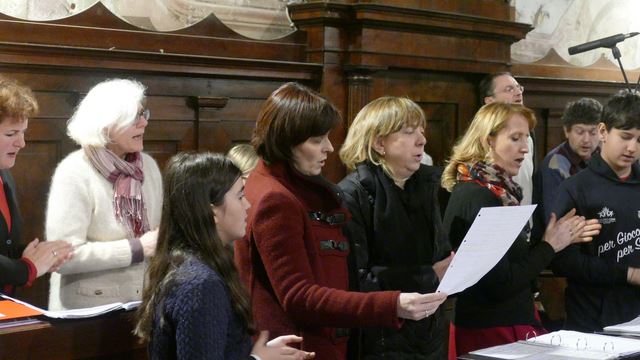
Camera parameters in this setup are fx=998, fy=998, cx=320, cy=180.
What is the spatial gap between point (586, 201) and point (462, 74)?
6.76ft

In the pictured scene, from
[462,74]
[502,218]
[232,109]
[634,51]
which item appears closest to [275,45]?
[232,109]

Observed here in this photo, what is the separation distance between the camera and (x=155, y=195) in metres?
3.75

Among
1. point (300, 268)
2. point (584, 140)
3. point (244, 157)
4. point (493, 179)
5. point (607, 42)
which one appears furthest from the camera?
point (607, 42)

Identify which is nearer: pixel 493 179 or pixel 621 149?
pixel 493 179

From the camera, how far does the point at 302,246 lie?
2764mm

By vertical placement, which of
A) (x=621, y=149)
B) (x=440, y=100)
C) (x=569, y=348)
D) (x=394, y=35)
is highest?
(x=394, y=35)

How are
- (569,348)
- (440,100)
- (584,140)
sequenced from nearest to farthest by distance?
1. (569,348)
2. (584,140)
3. (440,100)

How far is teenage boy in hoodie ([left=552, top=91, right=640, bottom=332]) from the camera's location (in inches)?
144

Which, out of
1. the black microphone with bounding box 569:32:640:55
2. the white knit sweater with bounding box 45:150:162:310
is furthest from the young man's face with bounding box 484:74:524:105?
the white knit sweater with bounding box 45:150:162:310

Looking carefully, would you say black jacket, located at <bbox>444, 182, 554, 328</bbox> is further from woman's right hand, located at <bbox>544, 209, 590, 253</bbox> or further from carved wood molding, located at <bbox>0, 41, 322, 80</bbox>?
carved wood molding, located at <bbox>0, 41, 322, 80</bbox>

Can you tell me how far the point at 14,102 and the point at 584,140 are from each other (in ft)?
10.7

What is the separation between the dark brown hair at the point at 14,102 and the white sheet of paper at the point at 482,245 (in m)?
1.52

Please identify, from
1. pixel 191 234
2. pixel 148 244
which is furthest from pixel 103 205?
pixel 191 234

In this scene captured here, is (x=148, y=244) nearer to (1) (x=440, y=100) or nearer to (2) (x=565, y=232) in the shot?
(2) (x=565, y=232)
